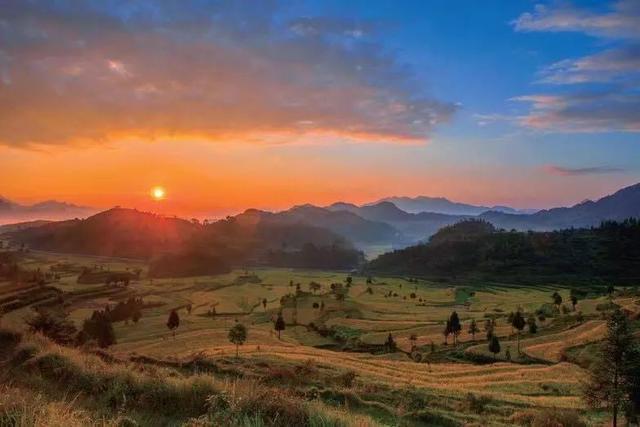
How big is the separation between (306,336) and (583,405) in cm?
6724

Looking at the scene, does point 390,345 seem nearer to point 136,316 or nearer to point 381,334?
point 381,334

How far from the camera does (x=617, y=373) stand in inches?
1298

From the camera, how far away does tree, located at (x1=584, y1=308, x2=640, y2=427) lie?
32.3 m

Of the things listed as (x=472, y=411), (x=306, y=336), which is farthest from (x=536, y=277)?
(x=472, y=411)

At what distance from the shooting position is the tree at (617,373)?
3234cm

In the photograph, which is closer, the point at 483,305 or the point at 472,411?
the point at 472,411

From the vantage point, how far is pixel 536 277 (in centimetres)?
19500

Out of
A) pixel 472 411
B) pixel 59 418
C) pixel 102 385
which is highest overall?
pixel 59 418

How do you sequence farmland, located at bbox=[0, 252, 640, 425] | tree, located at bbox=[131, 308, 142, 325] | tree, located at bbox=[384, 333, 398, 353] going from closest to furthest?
farmland, located at bbox=[0, 252, 640, 425], tree, located at bbox=[384, 333, 398, 353], tree, located at bbox=[131, 308, 142, 325]

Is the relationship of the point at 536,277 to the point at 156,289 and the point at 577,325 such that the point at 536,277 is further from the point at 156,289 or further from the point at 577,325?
the point at 156,289

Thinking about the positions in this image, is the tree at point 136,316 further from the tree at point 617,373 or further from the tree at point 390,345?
the tree at point 617,373

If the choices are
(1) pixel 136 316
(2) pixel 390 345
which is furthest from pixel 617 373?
(1) pixel 136 316

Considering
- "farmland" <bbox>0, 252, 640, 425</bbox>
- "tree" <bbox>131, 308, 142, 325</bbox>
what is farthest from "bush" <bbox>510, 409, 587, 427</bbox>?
"tree" <bbox>131, 308, 142, 325</bbox>

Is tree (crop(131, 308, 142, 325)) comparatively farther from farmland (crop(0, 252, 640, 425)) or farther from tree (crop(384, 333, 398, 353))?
tree (crop(384, 333, 398, 353))
